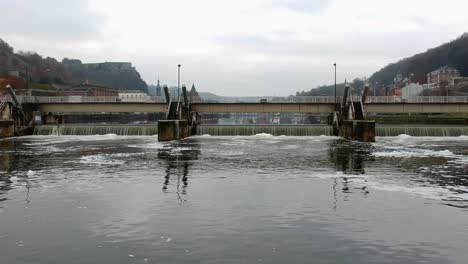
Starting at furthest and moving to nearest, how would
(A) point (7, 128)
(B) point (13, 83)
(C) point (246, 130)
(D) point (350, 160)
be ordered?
(B) point (13, 83) → (C) point (246, 130) → (A) point (7, 128) → (D) point (350, 160)

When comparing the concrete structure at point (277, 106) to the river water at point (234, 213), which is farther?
the concrete structure at point (277, 106)

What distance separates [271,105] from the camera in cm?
8019

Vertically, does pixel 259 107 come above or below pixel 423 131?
above

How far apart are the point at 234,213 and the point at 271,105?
63039mm

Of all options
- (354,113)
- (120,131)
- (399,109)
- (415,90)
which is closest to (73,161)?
(120,131)

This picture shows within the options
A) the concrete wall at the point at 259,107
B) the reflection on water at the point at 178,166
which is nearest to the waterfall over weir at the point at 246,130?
the concrete wall at the point at 259,107

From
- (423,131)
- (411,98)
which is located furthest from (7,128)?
(411,98)

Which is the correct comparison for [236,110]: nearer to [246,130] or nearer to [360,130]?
[246,130]

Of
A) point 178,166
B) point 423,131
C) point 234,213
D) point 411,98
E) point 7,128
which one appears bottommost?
point 234,213

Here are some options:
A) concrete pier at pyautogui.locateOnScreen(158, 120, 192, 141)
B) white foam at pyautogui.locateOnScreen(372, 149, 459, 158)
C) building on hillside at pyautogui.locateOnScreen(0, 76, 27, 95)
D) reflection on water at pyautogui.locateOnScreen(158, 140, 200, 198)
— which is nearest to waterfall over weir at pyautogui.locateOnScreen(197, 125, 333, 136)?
concrete pier at pyautogui.locateOnScreen(158, 120, 192, 141)

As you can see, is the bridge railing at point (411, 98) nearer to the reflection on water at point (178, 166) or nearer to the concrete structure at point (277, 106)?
the concrete structure at point (277, 106)

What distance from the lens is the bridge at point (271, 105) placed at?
77750 mm

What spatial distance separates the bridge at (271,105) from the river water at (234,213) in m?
46.6

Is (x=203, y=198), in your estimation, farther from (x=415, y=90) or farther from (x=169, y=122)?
(x=415, y=90)
